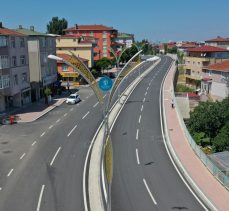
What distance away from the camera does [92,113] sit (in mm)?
50719

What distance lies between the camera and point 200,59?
85750mm

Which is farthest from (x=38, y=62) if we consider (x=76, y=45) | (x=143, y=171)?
(x=143, y=171)

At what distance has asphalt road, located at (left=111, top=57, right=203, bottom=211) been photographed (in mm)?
23328

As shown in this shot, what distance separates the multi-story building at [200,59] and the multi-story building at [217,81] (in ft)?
33.3

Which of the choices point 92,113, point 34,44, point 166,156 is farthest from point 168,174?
point 34,44

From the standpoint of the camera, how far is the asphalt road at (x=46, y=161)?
23734 millimetres

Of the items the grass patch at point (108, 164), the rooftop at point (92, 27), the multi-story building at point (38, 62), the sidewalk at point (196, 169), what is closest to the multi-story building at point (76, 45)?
the multi-story building at point (38, 62)

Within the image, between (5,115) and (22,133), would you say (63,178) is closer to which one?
(22,133)

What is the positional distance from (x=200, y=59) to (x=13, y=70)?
1923 inches

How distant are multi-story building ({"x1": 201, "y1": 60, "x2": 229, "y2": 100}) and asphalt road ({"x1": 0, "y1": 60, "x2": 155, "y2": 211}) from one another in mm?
27149

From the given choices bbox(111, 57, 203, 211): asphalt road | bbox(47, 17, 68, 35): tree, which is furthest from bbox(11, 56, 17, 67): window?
bbox(47, 17, 68, 35): tree

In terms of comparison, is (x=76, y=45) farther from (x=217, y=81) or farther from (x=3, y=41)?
(x=3, y=41)

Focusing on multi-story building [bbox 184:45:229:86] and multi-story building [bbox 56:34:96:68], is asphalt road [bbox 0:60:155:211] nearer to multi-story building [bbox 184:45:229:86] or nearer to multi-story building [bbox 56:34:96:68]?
multi-story building [bbox 184:45:229:86]

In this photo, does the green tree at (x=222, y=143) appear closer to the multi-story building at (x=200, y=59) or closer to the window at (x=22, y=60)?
the window at (x=22, y=60)
